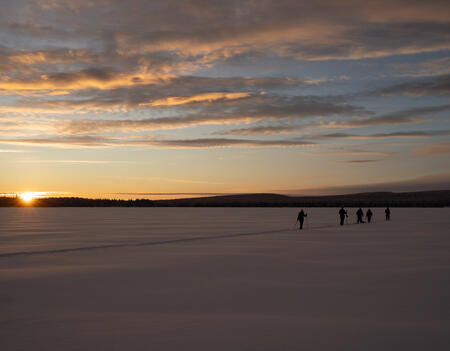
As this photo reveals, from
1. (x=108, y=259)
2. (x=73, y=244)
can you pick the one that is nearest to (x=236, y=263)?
(x=108, y=259)

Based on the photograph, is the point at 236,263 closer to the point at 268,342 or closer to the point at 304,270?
the point at 304,270

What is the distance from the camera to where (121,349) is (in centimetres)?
602

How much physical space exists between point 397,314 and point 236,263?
677 centimetres

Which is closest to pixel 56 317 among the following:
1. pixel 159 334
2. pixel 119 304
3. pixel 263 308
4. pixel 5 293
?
pixel 119 304

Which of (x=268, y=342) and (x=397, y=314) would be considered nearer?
(x=268, y=342)

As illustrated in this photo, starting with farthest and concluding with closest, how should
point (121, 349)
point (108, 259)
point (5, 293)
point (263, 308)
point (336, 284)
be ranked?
point (108, 259) < point (336, 284) < point (5, 293) < point (263, 308) < point (121, 349)

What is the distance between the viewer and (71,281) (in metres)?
11.0

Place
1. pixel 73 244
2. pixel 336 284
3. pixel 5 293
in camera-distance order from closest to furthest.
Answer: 1. pixel 5 293
2. pixel 336 284
3. pixel 73 244

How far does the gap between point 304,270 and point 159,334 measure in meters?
6.53

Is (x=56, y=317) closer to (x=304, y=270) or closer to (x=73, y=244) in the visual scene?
(x=304, y=270)

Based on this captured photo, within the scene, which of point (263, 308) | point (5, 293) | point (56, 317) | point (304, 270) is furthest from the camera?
point (304, 270)

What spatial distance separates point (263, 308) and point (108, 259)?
26.2 feet

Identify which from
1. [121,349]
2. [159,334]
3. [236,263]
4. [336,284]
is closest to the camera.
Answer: [121,349]

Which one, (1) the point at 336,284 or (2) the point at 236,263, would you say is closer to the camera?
(1) the point at 336,284
